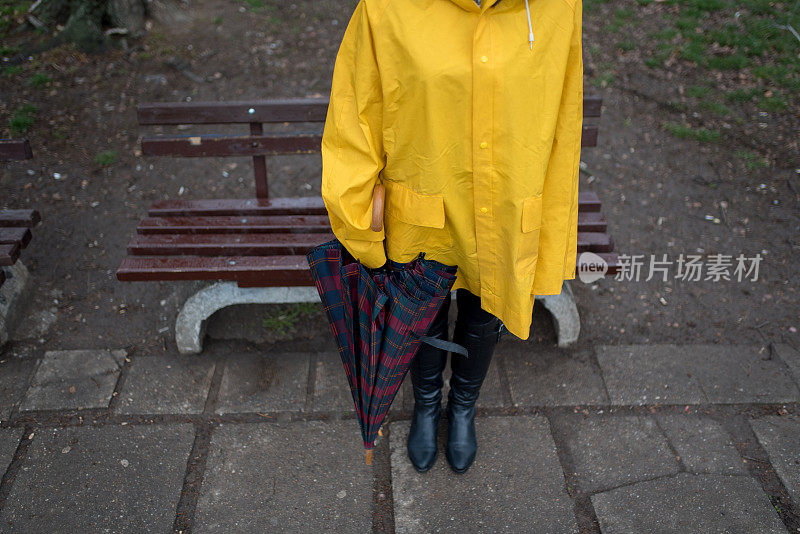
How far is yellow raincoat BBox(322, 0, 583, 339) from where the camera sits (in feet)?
5.90

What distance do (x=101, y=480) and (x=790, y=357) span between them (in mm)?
3115

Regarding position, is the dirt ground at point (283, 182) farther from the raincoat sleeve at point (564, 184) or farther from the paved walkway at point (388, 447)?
the raincoat sleeve at point (564, 184)

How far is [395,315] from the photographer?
7.10ft

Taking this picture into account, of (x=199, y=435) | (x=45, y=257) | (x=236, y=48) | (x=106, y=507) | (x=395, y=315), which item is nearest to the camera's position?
(x=395, y=315)

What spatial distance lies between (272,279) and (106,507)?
1.09 meters

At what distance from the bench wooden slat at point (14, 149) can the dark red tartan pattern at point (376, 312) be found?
1.78 m

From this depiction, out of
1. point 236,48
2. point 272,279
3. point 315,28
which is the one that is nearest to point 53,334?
point 272,279

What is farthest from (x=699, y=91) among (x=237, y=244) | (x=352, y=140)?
(x=352, y=140)

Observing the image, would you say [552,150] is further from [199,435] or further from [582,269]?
[199,435]

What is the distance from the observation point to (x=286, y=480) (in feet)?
8.55

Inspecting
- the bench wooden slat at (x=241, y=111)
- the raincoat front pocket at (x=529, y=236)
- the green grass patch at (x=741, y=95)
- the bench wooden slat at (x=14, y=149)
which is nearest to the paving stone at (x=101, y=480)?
the bench wooden slat at (x=14, y=149)

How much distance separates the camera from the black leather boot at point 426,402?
2480 mm

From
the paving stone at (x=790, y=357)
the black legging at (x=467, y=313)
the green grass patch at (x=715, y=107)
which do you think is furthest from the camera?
the green grass patch at (x=715, y=107)

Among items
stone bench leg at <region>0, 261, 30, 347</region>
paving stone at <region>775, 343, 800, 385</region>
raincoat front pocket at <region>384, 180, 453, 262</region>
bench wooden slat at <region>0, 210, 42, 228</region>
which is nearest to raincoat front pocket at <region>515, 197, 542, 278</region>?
raincoat front pocket at <region>384, 180, 453, 262</region>
